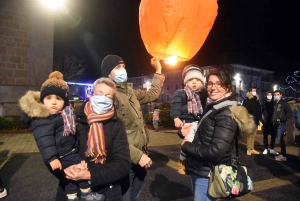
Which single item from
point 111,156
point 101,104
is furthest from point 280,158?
point 101,104

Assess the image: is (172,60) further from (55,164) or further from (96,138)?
(55,164)

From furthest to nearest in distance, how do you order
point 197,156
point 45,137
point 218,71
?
1. point 218,71
2. point 197,156
3. point 45,137

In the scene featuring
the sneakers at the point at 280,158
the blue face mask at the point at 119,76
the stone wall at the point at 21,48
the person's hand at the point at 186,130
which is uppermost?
the stone wall at the point at 21,48

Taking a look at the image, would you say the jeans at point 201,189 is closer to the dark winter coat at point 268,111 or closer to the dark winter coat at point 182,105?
the dark winter coat at point 182,105

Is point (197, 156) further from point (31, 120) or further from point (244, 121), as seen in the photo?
point (31, 120)

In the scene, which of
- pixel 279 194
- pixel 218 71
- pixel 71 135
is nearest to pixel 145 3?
pixel 218 71

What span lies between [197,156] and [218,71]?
3.13ft

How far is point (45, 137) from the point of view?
6.82 feet

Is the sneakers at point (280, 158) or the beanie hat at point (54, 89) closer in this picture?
the beanie hat at point (54, 89)

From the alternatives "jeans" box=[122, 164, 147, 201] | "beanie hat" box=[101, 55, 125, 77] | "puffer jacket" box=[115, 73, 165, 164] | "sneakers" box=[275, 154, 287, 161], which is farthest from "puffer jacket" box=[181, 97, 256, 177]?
"sneakers" box=[275, 154, 287, 161]

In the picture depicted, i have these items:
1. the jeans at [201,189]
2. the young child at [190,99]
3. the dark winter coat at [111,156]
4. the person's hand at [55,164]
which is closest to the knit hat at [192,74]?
the young child at [190,99]

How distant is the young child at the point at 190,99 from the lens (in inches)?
131

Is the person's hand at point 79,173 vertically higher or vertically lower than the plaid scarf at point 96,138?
lower

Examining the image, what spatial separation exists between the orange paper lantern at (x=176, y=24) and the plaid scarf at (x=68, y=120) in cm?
120
